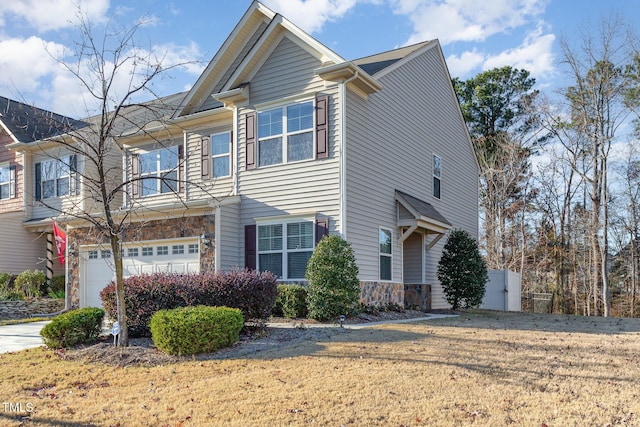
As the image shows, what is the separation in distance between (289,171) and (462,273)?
6.74 m

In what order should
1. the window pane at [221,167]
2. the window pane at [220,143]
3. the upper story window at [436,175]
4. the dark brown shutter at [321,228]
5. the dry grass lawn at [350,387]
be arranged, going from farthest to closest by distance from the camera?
the upper story window at [436,175]
the window pane at [220,143]
the window pane at [221,167]
the dark brown shutter at [321,228]
the dry grass lawn at [350,387]

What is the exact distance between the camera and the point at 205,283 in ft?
32.4

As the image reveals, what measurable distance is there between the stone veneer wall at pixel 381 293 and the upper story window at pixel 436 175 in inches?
165

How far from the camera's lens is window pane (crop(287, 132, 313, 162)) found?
1345 cm

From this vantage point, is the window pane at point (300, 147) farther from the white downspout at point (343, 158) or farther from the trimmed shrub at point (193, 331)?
the trimmed shrub at point (193, 331)

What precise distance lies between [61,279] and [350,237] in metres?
11.9

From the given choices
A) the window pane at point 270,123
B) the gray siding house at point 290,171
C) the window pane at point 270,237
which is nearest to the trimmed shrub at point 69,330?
the gray siding house at point 290,171

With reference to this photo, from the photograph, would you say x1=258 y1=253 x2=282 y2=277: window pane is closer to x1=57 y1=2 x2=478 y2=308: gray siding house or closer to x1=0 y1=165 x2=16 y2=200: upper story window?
x1=57 y1=2 x2=478 y2=308: gray siding house

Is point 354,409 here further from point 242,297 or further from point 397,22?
point 397,22

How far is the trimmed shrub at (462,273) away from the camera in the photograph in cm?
1662

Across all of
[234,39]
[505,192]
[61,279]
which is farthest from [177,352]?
[505,192]

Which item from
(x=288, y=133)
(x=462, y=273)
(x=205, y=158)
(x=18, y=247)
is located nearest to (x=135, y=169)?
(x=205, y=158)

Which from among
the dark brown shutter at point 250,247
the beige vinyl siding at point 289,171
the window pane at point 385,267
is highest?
the beige vinyl siding at point 289,171

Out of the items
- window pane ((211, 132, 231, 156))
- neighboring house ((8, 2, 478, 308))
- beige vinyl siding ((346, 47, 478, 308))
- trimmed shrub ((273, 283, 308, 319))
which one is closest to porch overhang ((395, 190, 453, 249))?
neighboring house ((8, 2, 478, 308))
